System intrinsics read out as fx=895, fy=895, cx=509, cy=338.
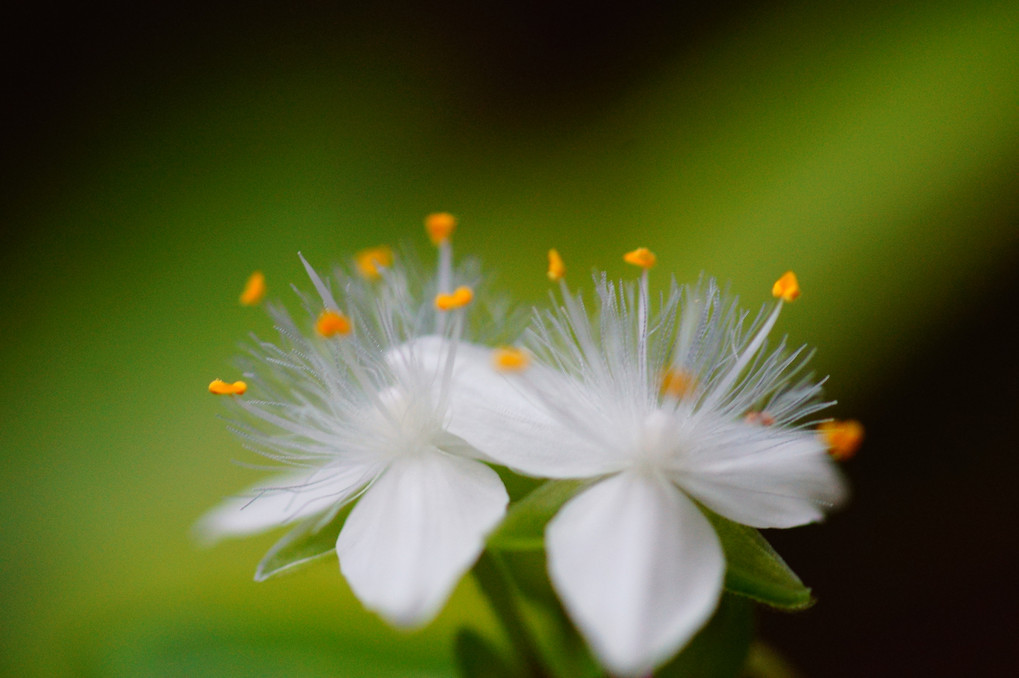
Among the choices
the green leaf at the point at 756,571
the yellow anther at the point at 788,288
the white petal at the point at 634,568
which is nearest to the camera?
the white petal at the point at 634,568

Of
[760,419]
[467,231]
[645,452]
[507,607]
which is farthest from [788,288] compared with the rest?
[467,231]

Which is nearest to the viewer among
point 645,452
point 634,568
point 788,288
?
point 634,568

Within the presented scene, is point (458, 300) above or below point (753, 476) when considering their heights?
above

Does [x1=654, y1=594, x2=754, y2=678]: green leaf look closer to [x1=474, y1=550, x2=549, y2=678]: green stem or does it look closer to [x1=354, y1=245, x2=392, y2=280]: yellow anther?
[x1=474, y1=550, x2=549, y2=678]: green stem

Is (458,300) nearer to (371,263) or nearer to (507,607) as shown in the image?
(371,263)

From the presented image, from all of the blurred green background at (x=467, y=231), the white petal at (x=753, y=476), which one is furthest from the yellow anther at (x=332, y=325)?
the blurred green background at (x=467, y=231)

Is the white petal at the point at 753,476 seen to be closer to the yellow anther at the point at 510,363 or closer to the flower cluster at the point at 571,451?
the flower cluster at the point at 571,451

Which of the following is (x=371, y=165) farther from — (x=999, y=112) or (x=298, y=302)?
(x=999, y=112)

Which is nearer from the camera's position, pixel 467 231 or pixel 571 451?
pixel 571 451
